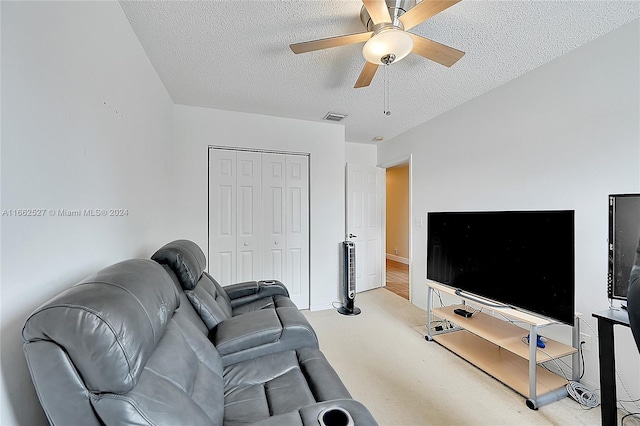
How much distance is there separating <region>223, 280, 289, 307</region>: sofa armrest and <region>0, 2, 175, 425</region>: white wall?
97 cm

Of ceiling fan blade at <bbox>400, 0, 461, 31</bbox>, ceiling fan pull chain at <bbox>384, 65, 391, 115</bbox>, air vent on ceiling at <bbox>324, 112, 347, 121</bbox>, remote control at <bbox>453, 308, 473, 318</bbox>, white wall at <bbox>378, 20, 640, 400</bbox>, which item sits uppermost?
ceiling fan pull chain at <bbox>384, 65, 391, 115</bbox>

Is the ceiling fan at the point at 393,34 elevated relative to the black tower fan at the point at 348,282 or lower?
elevated

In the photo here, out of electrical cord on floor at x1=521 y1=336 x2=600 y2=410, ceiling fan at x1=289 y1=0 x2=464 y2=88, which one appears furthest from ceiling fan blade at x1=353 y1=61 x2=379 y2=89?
electrical cord on floor at x1=521 y1=336 x2=600 y2=410

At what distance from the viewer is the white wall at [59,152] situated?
0.79 m

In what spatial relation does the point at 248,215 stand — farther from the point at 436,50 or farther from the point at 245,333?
the point at 436,50

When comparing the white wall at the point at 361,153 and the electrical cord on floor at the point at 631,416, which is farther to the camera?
the white wall at the point at 361,153

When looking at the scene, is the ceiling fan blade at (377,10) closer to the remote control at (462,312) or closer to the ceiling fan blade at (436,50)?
the ceiling fan blade at (436,50)

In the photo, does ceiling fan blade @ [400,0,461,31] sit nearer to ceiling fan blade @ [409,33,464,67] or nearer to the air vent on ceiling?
ceiling fan blade @ [409,33,464,67]

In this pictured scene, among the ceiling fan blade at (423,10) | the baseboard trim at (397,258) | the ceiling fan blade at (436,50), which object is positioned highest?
the ceiling fan blade at (423,10)

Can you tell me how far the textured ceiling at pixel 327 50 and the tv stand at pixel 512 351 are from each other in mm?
2003

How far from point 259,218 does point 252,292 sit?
111cm

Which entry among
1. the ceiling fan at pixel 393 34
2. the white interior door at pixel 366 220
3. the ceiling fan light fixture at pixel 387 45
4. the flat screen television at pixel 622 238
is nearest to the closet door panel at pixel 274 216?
the white interior door at pixel 366 220

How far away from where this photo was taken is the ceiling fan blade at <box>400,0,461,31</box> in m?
1.27

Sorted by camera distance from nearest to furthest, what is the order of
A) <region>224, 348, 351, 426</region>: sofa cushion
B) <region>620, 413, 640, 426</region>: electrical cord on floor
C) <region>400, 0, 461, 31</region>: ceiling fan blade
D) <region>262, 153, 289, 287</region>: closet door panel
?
<region>224, 348, 351, 426</region>: sofa cushion
<region>400, 0, 461, 31</region>: ceiling fan blade
<region>620, 413, 640, 426</region>: electrical cord on floor
<region>262, 153, 289, 287</region>: closet door panel
